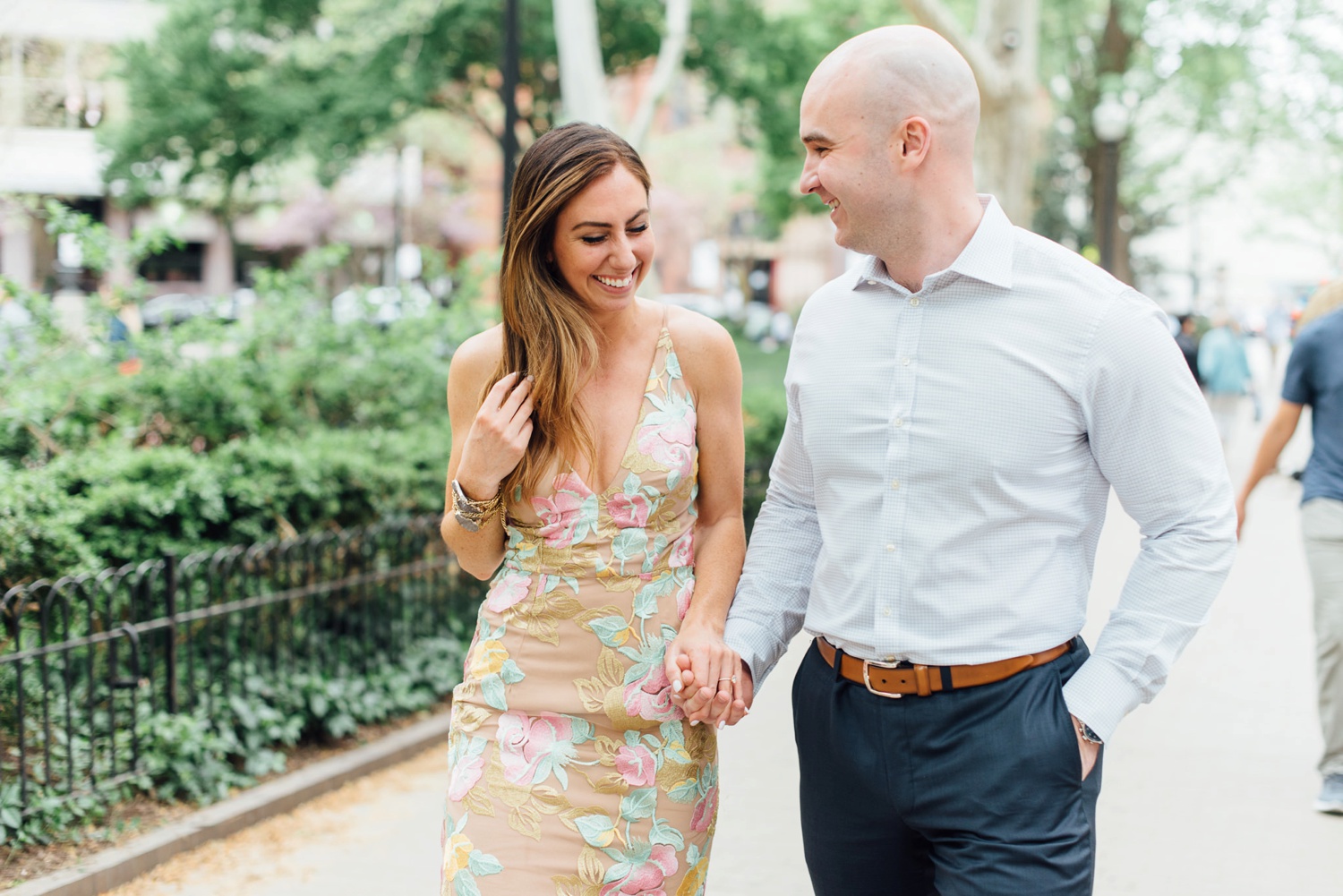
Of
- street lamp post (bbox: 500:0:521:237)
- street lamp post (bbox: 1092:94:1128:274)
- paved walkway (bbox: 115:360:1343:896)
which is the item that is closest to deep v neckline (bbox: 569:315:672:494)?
paved walkway (bbox: 115:360:1343:896)

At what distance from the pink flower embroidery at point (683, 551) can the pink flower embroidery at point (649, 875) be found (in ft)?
1.78

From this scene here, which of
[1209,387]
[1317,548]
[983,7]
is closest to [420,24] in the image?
[983,7]

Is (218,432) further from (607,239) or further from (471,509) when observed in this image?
(607,239)

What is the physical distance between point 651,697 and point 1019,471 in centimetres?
83

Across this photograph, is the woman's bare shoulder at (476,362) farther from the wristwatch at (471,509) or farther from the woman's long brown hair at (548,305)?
the wristwatch at (471,509)

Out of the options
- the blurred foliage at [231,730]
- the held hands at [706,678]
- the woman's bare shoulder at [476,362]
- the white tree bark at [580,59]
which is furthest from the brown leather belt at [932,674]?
the white tree bark at [580,59]

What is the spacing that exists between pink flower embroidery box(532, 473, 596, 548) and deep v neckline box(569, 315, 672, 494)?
0.02 metres

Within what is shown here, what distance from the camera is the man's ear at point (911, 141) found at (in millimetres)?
2248

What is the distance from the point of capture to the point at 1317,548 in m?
5.16

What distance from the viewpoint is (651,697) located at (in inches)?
102

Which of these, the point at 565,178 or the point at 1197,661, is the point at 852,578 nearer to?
the point at 565,178

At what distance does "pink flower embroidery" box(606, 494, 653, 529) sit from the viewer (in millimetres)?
2613

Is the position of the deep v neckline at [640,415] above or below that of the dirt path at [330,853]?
above

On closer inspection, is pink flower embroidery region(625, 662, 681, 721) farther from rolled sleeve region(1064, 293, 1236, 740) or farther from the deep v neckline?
rolled sleeve region(1064, 293, 1236, 740)
